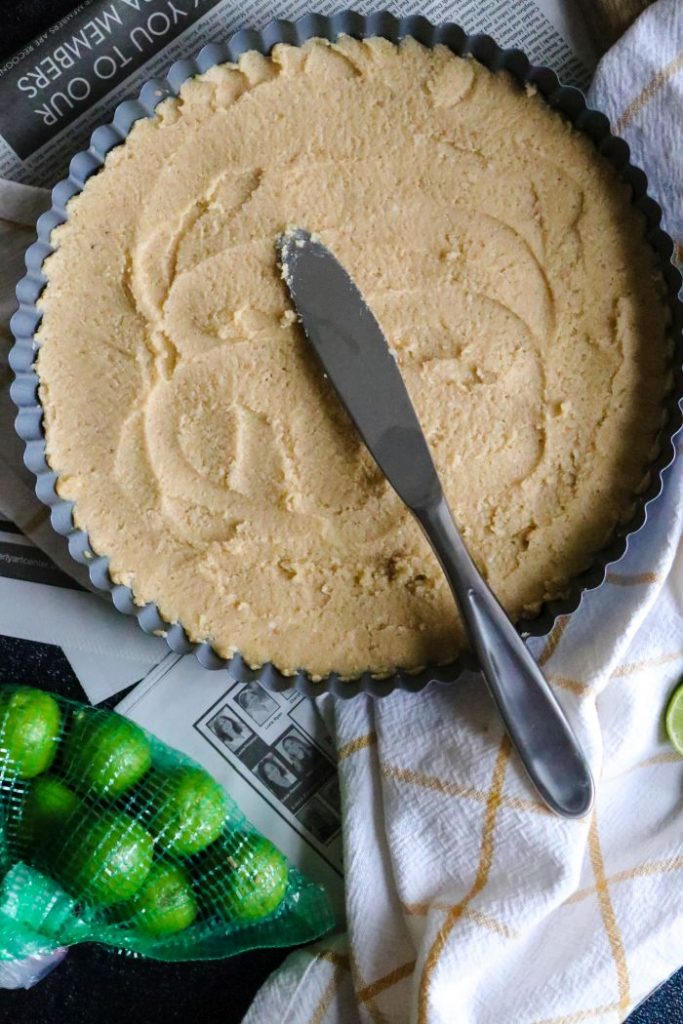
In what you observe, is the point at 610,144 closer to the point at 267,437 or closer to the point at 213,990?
the point at 267,437

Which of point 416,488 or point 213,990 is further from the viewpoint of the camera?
point 213,990

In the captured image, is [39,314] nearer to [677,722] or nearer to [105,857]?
[105,857]

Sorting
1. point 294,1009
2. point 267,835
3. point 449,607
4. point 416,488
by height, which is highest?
point 416,488

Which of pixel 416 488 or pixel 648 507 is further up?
pixel 416 488

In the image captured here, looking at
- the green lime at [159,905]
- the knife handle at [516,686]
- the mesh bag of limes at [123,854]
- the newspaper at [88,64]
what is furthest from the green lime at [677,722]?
the newspaper at [88,64]

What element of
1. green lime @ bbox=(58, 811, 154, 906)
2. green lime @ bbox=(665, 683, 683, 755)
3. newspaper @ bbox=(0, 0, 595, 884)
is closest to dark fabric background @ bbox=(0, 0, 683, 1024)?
newspaper @ bbox=(0, 0, 595, 884)

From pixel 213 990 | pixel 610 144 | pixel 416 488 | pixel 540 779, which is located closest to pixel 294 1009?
pixel 213 990
